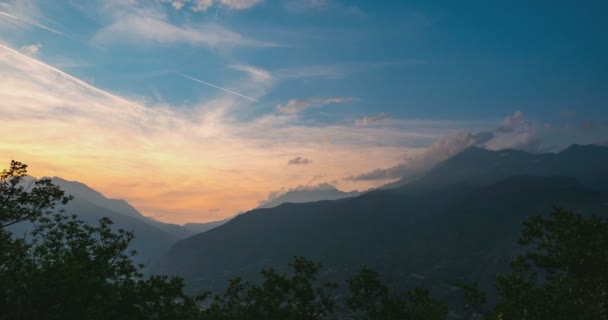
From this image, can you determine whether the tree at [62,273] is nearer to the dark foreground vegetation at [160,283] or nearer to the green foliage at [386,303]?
the dark foreground vegetation at [160,283]

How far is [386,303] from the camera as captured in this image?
161 feet

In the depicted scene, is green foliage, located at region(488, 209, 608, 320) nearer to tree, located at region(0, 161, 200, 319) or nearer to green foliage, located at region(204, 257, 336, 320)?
green foliage, located at region(204, 257, 336, 320)

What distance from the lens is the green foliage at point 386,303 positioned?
43719 mm

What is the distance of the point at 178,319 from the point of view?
1572 inches

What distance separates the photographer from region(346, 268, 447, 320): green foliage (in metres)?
43.7

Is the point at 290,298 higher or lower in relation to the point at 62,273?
lower

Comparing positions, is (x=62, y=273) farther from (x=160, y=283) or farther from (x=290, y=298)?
(x=290, y=298)

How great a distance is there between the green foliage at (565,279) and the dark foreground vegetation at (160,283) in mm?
87

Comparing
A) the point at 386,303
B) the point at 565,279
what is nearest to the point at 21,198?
the point at 386,303

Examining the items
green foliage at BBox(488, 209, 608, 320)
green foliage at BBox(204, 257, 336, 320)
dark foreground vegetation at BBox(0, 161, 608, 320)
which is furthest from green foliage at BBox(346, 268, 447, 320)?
green foliage at BBox(488, 209, 608, 320)

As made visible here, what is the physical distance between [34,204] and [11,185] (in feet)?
8.87

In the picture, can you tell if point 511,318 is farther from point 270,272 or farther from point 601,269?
point 270,272

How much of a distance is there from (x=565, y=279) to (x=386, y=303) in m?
22.2

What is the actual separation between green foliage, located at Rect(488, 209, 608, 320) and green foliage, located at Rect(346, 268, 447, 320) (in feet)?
33.0
